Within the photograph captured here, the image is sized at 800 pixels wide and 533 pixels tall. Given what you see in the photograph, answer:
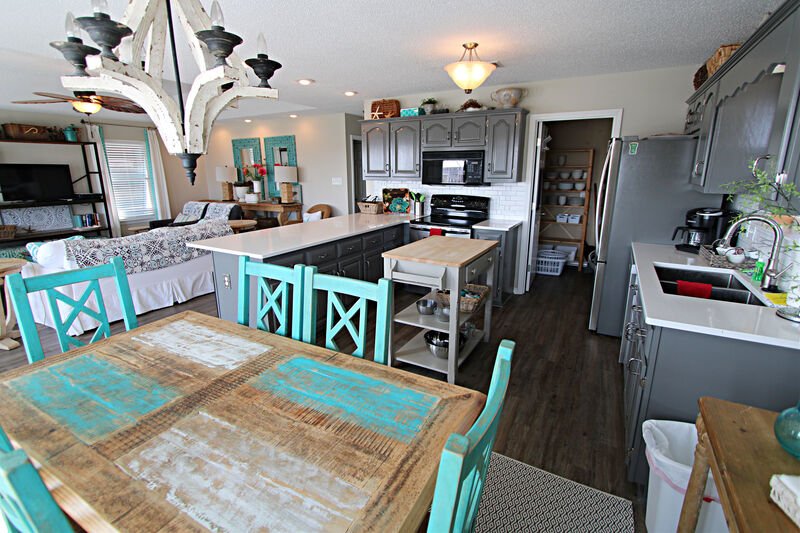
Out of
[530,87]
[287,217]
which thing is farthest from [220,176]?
[530,87]

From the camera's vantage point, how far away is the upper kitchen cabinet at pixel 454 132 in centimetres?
431

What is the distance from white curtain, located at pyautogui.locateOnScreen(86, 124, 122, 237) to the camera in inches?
275

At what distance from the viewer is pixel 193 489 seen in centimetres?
83

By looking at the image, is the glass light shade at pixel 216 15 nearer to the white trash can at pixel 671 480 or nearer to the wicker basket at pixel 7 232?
the white trash can at pixel 671 480

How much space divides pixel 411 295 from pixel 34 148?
7002 mm

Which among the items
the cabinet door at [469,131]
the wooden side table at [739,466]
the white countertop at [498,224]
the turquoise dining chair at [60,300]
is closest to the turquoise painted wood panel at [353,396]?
the wooden side table at [739,466]

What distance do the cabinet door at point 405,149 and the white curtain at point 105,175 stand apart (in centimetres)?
588

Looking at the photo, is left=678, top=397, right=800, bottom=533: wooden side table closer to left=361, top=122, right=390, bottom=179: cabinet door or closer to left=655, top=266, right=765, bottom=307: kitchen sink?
left=655, top=266, right=765, bottom=307: kitchen sink

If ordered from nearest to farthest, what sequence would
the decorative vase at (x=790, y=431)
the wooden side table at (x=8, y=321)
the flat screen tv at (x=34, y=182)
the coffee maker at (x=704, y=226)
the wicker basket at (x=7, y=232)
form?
the decorative vase at (x=790, y=431) < the coffee maker at (x=704, y=226) < the wooden side table at (x=8, y=321) < the wicker basket at (x=7, y=232) < the flat screen tv at (x=34, y=182)

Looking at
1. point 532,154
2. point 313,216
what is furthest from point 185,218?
point 532,154

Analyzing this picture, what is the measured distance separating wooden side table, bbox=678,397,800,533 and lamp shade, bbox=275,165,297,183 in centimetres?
733

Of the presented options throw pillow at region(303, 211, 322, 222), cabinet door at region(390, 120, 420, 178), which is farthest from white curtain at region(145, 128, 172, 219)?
cabinet door at region(390, 120, 420, 178)

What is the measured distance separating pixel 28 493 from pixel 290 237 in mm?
2858

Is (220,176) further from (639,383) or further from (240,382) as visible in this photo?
(639,383)
